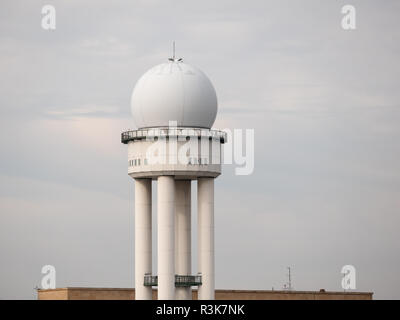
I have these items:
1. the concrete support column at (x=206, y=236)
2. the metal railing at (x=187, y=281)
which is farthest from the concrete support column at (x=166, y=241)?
the concrete support column at (x=206, y=236)

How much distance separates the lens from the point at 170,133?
491ft

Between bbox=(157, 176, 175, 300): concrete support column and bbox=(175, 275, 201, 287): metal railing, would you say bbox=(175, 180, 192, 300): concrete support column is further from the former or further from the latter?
bbox=(157, 176, 175, 300): concrete support column

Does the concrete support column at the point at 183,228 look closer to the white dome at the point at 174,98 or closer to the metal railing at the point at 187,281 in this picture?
the metal railing at the point at 187,281

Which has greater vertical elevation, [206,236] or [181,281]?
[206,236]

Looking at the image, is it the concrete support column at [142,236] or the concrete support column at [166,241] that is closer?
the concrete support column at [166,241]

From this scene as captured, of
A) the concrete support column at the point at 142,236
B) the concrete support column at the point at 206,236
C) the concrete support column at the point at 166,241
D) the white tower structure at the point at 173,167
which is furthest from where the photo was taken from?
the concrete support column at the point at 142,236

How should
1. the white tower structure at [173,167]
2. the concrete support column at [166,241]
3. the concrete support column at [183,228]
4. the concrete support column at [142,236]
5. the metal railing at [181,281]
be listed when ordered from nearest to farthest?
the concrete support column at [166,241], the white tower structure at [173,167], the metal railing at [181,281], the concrete support column at [142,236], the concrete support column at [183,228]

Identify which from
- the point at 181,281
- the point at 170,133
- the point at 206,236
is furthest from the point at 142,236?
the point at 170,133

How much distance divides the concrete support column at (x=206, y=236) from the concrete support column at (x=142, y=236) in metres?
5.98

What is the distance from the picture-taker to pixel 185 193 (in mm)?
155000

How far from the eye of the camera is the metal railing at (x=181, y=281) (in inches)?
5940

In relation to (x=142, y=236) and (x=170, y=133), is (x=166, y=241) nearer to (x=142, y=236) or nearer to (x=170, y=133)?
(x=142, y=236)

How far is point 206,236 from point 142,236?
24.8ft
